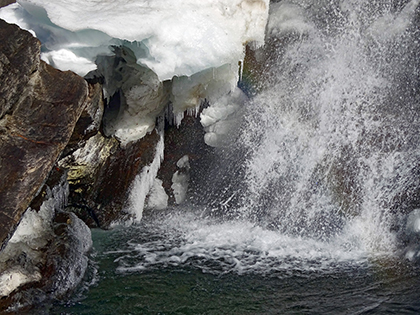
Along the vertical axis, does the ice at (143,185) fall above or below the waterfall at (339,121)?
below

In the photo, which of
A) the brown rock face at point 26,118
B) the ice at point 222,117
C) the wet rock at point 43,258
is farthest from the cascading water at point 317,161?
the brown rock face at point 26,118

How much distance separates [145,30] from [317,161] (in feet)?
11.3

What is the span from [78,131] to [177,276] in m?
2.24

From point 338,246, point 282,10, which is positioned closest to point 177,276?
point 338,246

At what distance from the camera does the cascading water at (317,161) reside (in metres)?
5.76

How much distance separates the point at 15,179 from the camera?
4.21 m

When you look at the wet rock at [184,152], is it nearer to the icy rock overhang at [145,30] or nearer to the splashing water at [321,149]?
the splashing water at [321,149]

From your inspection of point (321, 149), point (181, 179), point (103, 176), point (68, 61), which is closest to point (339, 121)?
point (321, 149)

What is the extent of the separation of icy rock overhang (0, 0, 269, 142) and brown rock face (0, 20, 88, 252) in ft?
1.86

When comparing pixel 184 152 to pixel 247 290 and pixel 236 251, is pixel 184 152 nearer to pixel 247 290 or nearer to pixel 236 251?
pixel 236 251

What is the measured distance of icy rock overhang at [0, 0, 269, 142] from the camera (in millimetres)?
5121

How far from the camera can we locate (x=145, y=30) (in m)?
5.26

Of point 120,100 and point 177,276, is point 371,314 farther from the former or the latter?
point 120,100

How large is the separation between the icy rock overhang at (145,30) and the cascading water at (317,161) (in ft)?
4.49
